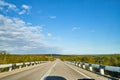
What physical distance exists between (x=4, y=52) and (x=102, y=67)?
19757mm

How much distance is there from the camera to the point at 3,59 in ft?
114

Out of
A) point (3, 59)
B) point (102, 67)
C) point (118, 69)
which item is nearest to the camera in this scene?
point (118, 69)

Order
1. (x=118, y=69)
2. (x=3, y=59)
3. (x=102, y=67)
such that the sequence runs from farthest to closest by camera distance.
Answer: (x=3, y=59), (x=102, y=67), (x=118, y=69)

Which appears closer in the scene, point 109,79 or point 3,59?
point 109,79

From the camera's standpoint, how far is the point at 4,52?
1417 inches

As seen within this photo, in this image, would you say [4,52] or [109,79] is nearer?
[109,79]

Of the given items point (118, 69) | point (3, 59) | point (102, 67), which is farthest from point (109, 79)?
point (3, 59)

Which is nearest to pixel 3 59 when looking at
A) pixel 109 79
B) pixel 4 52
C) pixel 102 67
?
pixel 4 52

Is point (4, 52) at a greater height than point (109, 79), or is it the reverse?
point (4, 52)

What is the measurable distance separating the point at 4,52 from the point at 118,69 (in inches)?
940

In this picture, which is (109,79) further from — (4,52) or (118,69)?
(4,52)

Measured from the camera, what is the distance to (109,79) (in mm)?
16500

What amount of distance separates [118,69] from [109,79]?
3.42ft

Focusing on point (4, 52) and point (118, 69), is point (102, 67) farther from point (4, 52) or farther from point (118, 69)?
point (4, 52)
